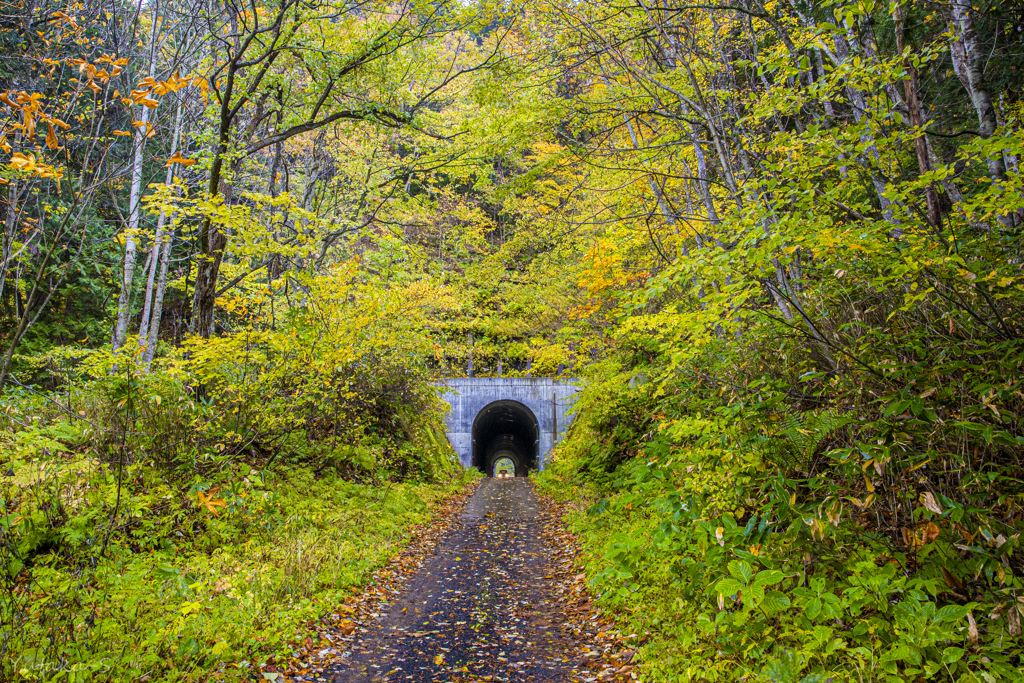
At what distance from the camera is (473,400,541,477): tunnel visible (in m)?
23.3

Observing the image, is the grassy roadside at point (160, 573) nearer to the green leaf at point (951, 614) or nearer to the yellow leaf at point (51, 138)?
the yellow leaf at point (51, 138)

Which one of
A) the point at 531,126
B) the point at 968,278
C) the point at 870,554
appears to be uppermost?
the point at 531,126

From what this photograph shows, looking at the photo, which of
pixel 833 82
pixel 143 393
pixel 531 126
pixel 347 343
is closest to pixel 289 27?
pixel 531 126

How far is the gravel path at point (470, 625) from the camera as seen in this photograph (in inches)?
162

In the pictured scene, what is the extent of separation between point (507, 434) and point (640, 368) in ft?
76.0

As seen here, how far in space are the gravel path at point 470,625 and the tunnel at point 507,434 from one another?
14.6m

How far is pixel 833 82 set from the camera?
4.10m

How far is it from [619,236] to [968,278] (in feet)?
12.4

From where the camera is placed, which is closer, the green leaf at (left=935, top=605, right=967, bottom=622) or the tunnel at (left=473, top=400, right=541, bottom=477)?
the green leaf at (left=935, top=605, right=967, bottom=622)

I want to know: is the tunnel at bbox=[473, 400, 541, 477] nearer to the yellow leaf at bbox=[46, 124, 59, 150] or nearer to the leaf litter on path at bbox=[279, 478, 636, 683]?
the leaf litter on path at bbox=[279, 478, 636, 683]

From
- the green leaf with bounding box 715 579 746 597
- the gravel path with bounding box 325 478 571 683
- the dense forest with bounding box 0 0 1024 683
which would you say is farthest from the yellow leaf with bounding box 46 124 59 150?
the green leaf with bounding box 715 579 746 597

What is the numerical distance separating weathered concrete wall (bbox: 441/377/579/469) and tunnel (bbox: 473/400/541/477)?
1.09 ft

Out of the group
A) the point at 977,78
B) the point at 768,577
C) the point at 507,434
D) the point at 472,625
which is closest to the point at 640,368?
the point at 472,625

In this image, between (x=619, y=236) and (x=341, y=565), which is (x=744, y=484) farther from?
(x=341, y=565)
